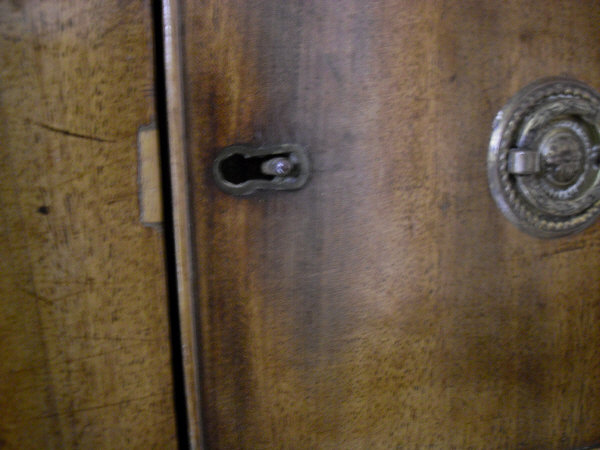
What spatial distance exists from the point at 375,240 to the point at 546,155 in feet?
0.64

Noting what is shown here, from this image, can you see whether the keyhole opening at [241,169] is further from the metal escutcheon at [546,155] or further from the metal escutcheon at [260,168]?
the metal escutcheon at [546,155]

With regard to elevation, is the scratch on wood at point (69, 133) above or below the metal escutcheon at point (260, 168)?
above

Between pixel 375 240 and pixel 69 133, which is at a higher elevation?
pixel 69 133

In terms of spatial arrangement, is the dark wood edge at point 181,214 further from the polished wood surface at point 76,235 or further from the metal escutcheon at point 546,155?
the metal escutcheon at point 546,155

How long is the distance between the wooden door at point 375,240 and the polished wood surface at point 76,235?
0.04 metres

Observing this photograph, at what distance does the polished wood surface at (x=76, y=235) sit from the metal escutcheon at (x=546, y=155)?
13.3 inches

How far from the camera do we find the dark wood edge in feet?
1.22

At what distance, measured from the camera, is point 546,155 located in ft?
1.50

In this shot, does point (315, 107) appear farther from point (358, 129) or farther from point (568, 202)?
point (568, 202)

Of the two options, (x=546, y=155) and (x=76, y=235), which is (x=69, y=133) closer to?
(x=76, y=235)

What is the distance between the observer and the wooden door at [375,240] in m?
0.40

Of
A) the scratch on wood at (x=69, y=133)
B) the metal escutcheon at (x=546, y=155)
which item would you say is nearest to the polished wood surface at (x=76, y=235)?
the scratch on wood at (x=69, y=133)

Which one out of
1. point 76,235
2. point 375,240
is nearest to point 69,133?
point 76,235

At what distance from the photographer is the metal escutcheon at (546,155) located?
1.49ft
